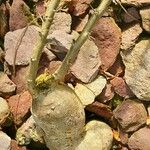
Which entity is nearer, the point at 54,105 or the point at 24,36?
the point at 54,105

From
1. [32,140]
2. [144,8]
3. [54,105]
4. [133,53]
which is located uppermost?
[144,8]

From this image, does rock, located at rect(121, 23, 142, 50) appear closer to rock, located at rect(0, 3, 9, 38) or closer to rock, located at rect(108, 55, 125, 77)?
rock, located at rect(108, 55, 125, 77)

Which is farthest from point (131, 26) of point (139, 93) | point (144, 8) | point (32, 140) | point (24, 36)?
point (32, 140)

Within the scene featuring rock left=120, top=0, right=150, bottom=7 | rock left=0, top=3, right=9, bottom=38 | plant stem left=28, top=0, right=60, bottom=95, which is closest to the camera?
plant stem left=28, top=0, right=60, bottom=95

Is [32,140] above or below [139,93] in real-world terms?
below

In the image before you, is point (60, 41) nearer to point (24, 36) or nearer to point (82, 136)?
point (24, 36)

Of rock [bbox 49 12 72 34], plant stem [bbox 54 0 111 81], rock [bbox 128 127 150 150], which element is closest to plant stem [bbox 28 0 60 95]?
plant stem [bbox 54 0 111 81]

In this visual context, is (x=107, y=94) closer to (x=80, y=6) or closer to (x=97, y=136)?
(x=97, y=136)
